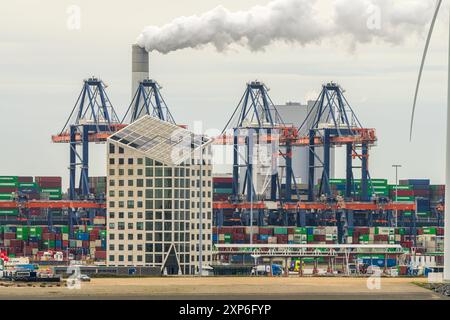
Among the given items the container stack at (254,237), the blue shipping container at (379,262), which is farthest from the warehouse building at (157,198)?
the container stack at (254,237)

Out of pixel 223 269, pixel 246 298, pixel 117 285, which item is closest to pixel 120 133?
pixel 223 269

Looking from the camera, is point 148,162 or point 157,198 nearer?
point 157,198

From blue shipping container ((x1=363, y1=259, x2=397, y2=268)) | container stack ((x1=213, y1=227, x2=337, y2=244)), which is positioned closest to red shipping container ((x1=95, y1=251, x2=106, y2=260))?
container stack ((x1=213, y1=227, x2=337, y2=244))

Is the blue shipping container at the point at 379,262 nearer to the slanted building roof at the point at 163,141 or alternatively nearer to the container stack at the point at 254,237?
the slanted building roof at the point at 163,141

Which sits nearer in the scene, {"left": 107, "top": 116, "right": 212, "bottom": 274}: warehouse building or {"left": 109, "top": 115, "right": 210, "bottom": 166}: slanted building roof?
{"left": 107, "top": 116, "right": 212, "bottom": 274}: warehouse building

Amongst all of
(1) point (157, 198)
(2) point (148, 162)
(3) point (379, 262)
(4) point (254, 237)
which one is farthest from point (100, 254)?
(3) point (379, 262)

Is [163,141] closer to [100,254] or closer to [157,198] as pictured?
[157,198]

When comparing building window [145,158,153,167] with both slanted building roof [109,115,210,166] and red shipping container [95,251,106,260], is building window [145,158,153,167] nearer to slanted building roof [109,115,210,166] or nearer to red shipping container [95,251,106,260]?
slanted building roof [109,115,210,166]

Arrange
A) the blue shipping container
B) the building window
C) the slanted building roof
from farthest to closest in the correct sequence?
the blue shipping container < the building window < the slanted building roof
